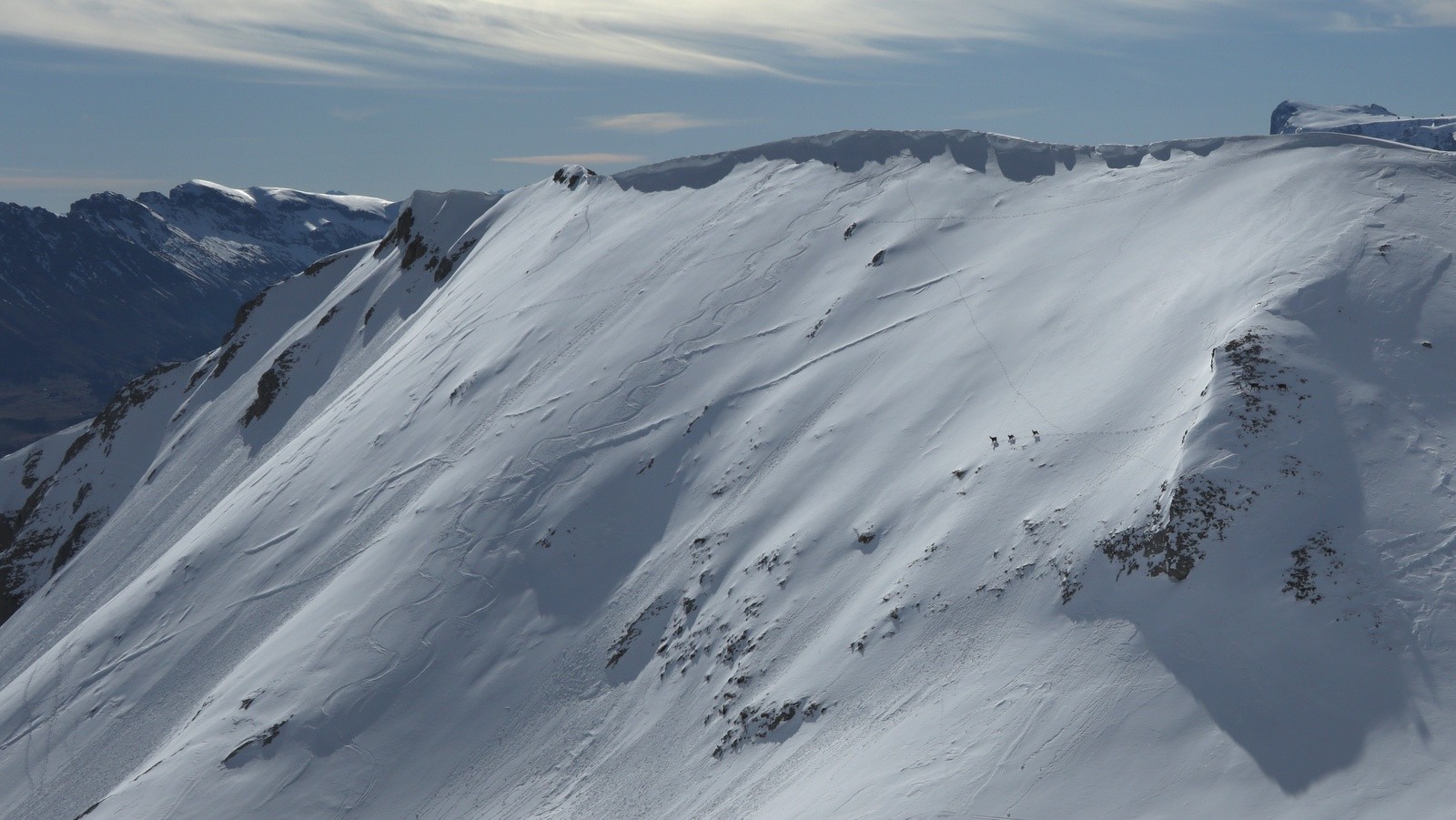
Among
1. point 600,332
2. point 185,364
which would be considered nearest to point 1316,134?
point 600,332

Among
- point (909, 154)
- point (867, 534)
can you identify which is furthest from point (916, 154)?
point (867, 534)

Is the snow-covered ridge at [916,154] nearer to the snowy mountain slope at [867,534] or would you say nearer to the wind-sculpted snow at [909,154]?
the wind-sculpted snow at [909,154]

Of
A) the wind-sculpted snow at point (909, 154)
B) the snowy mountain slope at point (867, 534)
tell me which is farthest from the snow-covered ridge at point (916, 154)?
the snowy mountain slope at point (867, 534)

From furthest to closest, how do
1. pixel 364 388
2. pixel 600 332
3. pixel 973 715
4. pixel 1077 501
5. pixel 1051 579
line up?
pixel 364 388, pixel 600 332, pixel 1077 501, pixel 1051 579, pixel 973 715

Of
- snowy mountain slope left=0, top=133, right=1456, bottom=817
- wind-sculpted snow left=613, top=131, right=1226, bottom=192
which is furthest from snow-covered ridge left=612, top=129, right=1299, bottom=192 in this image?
snowy mountain slope left=0, top=133, right=1456, bottom=817

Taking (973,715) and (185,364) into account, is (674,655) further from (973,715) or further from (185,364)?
(185,364)
